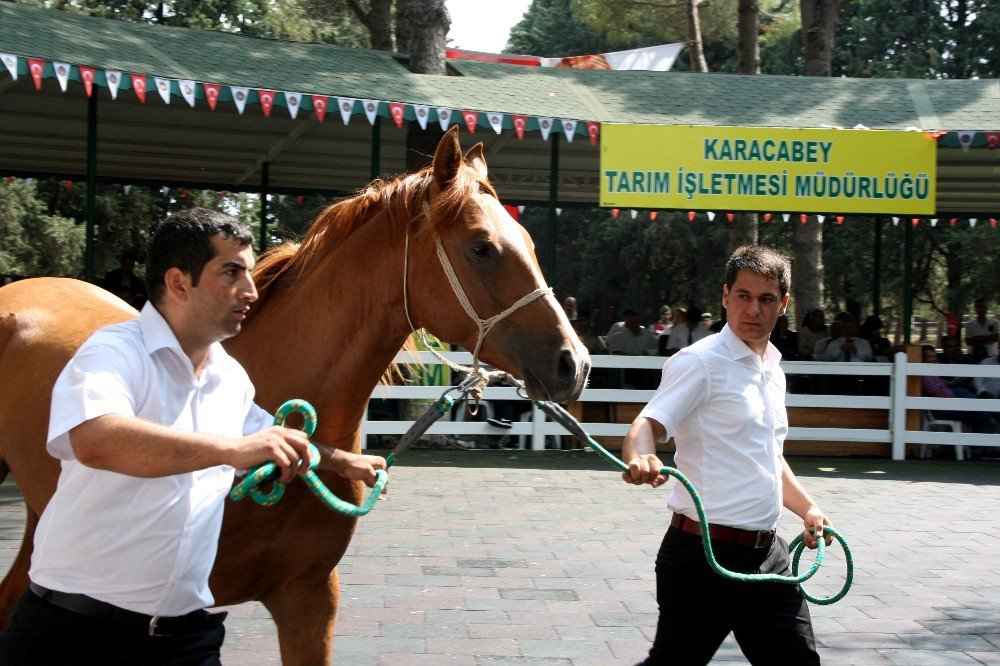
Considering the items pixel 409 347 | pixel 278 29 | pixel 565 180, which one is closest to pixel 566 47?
pixel 278 29

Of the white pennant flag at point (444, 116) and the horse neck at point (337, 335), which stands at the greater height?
the white pennant flag at point (444, 116)

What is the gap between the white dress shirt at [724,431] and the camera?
3.34 meters

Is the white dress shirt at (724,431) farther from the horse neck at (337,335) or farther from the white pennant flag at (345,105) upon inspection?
the white pennant flag at (345,105)

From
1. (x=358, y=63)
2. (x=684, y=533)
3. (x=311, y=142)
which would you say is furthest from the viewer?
(x=311, y=142)

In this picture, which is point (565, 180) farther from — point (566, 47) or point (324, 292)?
point (566, 47)

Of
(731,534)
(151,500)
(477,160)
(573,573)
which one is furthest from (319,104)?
(151,500)

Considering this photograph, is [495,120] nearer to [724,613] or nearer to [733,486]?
[733,486]

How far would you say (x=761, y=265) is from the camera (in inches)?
134

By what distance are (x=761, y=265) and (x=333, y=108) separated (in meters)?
8.36

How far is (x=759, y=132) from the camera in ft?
38.9

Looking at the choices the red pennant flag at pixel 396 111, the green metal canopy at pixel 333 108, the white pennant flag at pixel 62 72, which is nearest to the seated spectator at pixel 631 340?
the green metal canopy at pixel 333 108

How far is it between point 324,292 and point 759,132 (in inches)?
371

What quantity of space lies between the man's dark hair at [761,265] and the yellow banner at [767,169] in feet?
27.2

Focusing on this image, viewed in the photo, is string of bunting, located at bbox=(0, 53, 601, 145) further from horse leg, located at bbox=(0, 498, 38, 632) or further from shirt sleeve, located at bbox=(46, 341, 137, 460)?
shirt sleeve, located at bbox=(46, 341, 137, 460)
